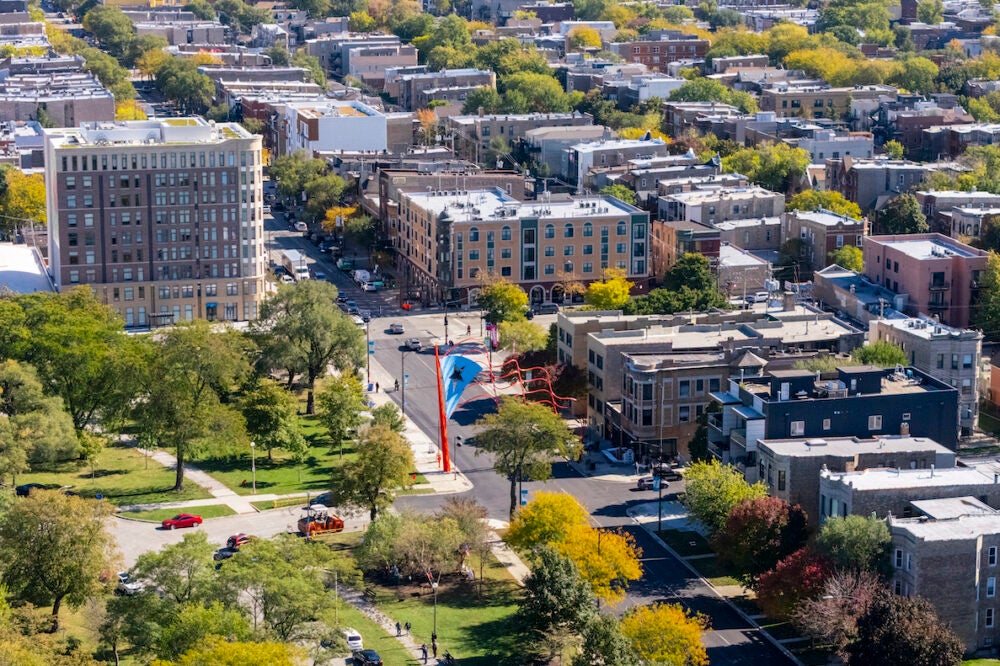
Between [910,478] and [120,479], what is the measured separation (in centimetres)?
4558

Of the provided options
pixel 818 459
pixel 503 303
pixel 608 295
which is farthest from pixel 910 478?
pixel 503 303

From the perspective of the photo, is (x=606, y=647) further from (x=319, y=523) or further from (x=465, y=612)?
(x=319, y=523)

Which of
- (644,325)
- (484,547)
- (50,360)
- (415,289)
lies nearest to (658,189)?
(415,289)

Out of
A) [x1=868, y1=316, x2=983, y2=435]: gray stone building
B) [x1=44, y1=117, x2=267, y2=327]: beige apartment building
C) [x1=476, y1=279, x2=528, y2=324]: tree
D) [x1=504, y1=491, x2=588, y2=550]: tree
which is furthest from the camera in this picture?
[x1=476, y1=279, x2=528, y2=324]: tree

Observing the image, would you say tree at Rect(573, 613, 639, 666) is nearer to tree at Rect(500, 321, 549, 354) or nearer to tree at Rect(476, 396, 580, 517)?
tree at Rect(476, 396, 580, 517)

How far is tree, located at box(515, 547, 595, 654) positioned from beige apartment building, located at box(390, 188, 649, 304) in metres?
69.2

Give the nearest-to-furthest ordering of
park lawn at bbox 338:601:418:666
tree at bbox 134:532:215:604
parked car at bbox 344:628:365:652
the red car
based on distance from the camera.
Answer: tree at bbox 134:532:215:604, parked car at bbox 344:628:365:652, park lawn at bbox 338:601:418:666, the red car

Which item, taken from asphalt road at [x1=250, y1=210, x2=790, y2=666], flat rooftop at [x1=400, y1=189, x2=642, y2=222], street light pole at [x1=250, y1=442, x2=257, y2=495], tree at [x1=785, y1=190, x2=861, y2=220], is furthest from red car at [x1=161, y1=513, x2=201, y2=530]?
tree at [x1=785, y1=190, x2=861, y2=220]

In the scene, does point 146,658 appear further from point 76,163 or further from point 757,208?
point 757,208

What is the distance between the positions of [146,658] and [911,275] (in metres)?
77.3

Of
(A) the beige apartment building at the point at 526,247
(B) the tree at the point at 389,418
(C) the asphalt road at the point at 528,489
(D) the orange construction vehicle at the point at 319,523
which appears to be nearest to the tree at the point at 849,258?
(A) the beige apartment building at the point at 526,247

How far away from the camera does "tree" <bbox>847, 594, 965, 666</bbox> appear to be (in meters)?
80.2

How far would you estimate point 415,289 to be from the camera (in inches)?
6270

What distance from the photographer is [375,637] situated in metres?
88.4
